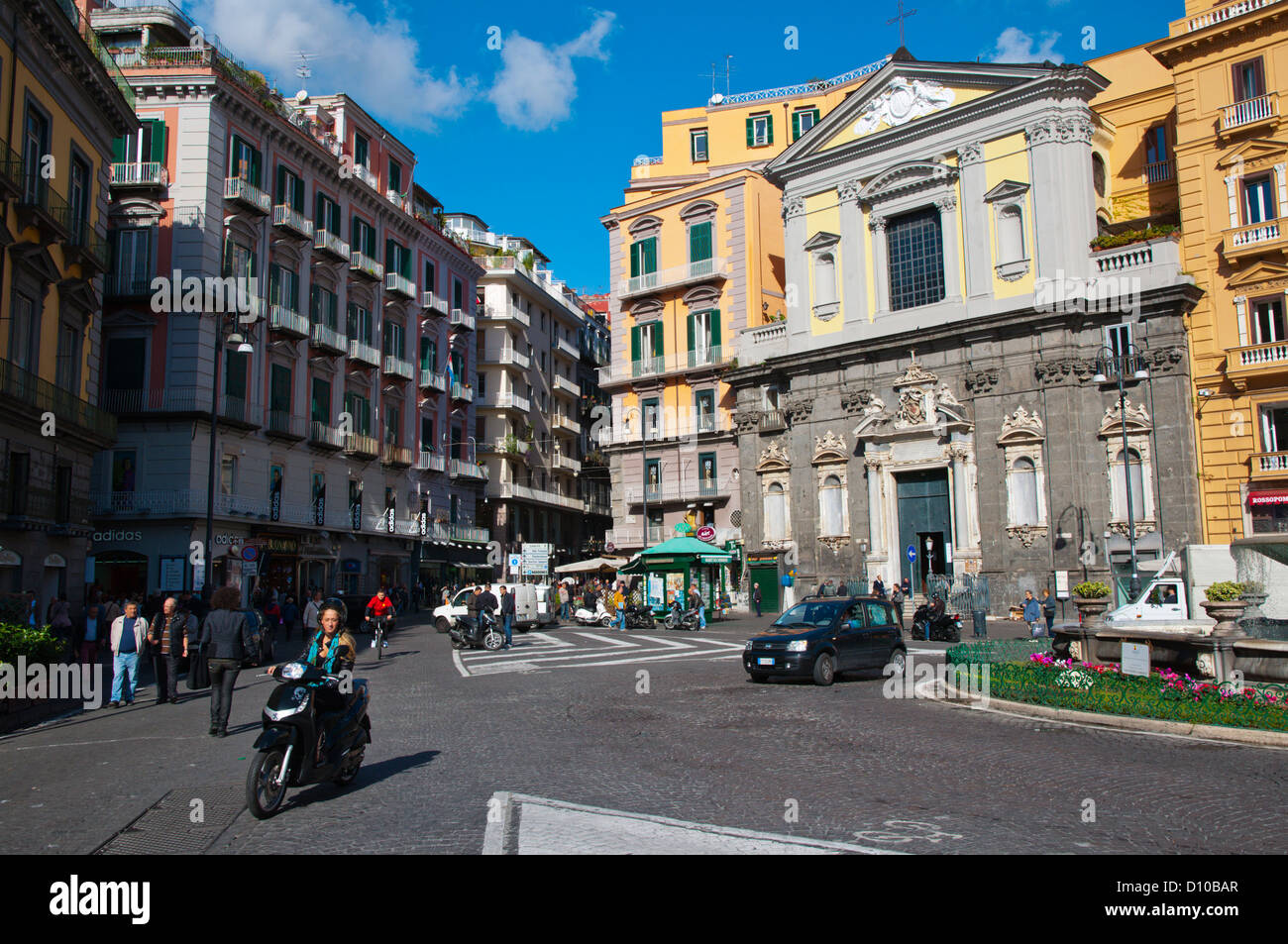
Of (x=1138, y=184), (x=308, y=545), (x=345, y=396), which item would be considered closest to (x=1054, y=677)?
(x=1138, y=184)

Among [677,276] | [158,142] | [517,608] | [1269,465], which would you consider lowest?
[517,608]

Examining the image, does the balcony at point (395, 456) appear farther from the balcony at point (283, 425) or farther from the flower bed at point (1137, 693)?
the flower bed at point (1137, 693)

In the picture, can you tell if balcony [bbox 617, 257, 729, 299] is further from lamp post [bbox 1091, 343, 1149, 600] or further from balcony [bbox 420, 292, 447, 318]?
lamp post [bbox 1091, 343, 1149, 600]

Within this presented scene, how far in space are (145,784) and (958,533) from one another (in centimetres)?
2999

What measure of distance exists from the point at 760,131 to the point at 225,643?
45.4m

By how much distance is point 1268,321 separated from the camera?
95.2 feet

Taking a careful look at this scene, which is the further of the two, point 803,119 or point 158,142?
point 803,119

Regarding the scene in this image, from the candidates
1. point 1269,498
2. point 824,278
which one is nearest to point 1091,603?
point 1269,498

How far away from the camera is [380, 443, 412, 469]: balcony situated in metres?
44.4

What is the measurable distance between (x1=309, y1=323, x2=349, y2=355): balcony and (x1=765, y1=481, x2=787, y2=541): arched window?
19.4 m

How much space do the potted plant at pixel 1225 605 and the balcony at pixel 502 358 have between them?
4814cm

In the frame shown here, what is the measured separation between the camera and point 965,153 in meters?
35.1

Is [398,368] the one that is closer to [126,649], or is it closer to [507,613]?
[507,613]
